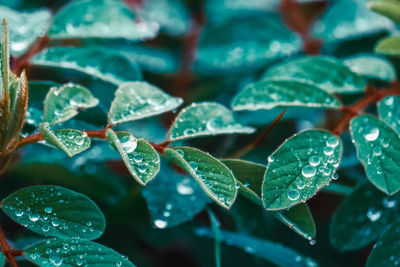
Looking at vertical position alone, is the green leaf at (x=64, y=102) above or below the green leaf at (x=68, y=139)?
below

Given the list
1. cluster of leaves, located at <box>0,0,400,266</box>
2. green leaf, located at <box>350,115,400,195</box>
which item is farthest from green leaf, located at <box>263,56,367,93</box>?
green leaf, located at <box>350,115,400,195</box>

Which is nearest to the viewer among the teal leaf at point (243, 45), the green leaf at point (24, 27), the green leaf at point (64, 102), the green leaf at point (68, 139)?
the green leaf at point (68, 139)

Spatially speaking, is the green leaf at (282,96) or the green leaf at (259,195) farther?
the green leaf at (282,96)

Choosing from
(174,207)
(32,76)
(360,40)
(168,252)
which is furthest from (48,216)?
(360,40)

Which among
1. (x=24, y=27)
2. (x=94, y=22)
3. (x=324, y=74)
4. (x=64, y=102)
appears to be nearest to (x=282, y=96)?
(x=324, y=74)

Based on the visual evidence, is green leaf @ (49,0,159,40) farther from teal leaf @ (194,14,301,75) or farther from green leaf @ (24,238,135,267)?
green leaf @ (24,238,135,267)

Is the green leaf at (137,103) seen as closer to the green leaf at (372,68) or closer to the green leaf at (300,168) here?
the green leaf at (300,168)

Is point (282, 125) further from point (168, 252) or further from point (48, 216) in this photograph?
point (48, 216)

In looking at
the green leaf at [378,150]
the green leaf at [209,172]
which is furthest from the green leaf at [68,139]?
the green leaf at [378,150]
